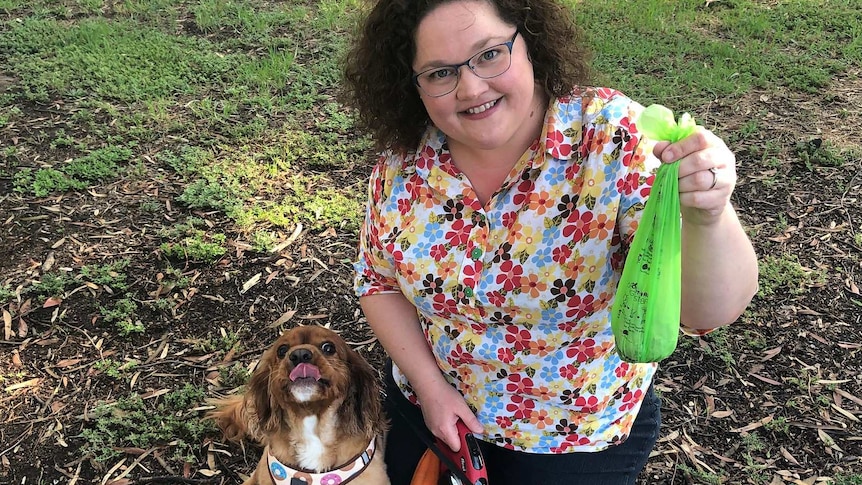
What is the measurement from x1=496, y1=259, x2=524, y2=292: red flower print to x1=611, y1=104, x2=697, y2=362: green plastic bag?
0.39 metres

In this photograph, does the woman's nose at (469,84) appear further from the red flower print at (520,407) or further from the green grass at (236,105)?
the green grass at (236,105)

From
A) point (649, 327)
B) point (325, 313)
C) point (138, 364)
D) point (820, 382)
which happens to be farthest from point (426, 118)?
point (820, 382)

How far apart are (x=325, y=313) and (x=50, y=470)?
5.02 ft

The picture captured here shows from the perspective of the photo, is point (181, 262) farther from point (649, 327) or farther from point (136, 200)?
point (649, 327)

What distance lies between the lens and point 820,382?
337 centimetres

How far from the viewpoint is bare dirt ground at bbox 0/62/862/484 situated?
3117 millimetres

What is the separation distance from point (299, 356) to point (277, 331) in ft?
4.18

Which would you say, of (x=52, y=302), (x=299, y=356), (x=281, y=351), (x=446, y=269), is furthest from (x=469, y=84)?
(x=52, y=302)

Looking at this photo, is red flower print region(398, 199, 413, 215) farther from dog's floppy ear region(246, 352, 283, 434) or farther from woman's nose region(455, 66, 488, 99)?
dog's floppy ear region(246, 352, 283, 434)

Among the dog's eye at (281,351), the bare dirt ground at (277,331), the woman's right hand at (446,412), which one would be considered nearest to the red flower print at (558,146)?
the woman's right hand at (446,412)

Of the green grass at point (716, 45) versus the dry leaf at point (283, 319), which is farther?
the green grass at point (716, 45)

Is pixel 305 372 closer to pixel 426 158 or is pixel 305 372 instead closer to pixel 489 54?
pixel 426 158

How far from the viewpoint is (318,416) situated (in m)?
2.65

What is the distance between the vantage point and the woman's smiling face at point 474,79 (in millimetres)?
1932
